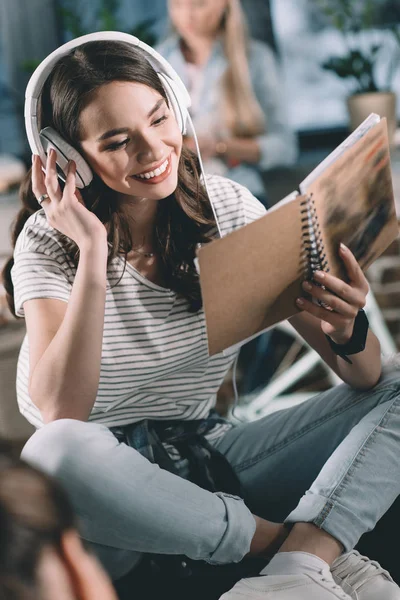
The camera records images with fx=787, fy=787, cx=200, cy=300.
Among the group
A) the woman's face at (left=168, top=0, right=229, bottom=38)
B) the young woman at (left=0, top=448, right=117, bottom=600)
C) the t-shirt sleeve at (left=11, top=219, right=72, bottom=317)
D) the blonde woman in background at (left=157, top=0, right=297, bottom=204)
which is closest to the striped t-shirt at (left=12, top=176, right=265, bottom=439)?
the t-shirt sleeve at (left=11, top=219, right=72, bottom=317)

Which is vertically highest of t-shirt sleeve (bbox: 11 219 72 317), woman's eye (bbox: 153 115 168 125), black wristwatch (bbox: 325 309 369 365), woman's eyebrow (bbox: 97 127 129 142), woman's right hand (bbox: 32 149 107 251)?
woman's eye (bbox: 153 115 168 125)

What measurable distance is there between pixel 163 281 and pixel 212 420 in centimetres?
23

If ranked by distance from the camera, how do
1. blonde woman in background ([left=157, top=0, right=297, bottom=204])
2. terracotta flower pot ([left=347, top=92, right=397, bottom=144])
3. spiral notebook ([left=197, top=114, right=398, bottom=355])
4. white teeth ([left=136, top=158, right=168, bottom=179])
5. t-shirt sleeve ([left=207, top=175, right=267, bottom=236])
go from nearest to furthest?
spiral notebook ([left=197, top=114, right=398, bottom=355]) < white teeth ([left=136, top=158, right=168, bottom=179]) < t-shirt sleeve ([left=207, top=175, right=267, bottom=236]) < blonde woman in background ([left=157, top=0, right=297, bottom=204]) < terracotta flower pot ([left=347, top=92, right=397, bottom=144])

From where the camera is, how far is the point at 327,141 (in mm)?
3018

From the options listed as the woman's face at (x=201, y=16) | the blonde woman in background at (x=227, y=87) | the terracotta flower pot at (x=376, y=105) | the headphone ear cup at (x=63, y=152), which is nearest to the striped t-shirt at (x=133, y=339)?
the headphone ear cup at (x=63, y=152)

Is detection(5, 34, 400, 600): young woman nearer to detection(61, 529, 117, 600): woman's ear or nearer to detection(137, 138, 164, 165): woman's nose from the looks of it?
detection(137, 138, 164, 165): woman's nose

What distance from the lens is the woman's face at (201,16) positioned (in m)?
2.55

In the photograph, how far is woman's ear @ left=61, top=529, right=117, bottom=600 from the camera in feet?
1.81

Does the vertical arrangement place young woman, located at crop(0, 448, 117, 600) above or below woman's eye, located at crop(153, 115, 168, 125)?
below

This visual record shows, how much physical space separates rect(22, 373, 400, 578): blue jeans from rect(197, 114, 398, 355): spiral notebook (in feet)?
0.61

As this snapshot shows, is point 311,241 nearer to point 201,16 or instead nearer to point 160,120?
point 160,120

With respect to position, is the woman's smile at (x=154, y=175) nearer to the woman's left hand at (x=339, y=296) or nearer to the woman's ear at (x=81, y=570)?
the woman's left hand at (x=339, y=296)

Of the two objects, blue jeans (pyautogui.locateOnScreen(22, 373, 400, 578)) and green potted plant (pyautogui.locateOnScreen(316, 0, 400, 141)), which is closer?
blue jeans (pyautogui.locateOnScreen(22, 373, 400, 578))

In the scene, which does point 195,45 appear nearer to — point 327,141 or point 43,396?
point 327,141
